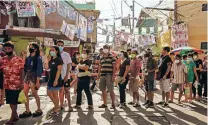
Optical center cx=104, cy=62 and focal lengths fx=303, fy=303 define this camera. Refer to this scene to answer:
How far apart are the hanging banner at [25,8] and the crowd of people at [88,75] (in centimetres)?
530

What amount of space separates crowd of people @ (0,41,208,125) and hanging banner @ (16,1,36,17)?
5.30m

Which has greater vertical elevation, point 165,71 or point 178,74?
point 165,71

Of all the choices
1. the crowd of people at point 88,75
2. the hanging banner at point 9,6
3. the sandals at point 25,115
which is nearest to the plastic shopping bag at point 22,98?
the crowd of people at point 88,75

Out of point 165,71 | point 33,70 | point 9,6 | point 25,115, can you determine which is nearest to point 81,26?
point 9,6

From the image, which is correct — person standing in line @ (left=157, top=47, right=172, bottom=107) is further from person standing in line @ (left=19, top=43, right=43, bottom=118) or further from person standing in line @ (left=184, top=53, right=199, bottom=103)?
person standing in line @ (left=19, top=43, right=43, bottom=118)

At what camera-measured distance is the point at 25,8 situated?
14.3 metres

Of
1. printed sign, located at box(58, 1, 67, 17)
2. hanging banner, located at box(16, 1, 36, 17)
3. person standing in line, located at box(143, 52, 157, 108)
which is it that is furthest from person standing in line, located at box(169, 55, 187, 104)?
hanging banner, located at box(16, 1, 36, 17)

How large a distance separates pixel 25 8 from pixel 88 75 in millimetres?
7547

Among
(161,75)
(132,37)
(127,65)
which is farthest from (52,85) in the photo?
(132,37)

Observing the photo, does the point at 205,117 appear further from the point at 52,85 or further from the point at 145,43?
the point at 145,43

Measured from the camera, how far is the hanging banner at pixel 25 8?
14109 millimetres

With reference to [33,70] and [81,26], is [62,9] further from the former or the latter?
[33,70]

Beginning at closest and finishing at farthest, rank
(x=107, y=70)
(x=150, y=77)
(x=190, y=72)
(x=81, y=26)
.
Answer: (x=107, y=70) < (x=150, y=77) < (x=190, y=72) < (x=81, y=26)

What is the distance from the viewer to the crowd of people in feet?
20.9
